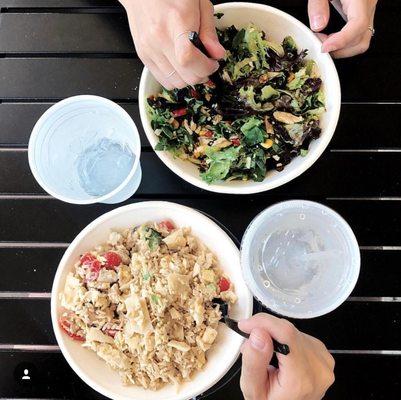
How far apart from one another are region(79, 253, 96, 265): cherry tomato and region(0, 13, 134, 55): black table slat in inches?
19.1

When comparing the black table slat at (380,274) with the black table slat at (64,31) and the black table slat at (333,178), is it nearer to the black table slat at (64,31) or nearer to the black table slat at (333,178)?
the black table slat at (333,178)

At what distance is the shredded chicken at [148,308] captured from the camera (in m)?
1.06

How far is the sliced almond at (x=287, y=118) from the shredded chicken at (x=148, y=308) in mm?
318

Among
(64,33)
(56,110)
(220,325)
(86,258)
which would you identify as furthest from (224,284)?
(64,33)

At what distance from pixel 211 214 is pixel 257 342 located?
35cm

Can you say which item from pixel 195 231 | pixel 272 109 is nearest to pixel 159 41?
pixel 272 109

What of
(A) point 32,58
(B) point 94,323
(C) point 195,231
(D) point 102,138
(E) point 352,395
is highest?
(A) point 32,58

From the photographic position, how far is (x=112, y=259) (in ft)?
3.65

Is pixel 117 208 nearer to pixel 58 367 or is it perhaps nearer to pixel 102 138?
pixel 102 138

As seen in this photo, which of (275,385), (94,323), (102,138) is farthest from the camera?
(102,138)

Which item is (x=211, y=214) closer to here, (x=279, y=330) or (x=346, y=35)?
(x=279, y=330)

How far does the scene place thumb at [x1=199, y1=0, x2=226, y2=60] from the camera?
1024 mm

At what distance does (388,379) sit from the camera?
1.16m

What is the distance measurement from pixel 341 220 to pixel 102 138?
55 cm
